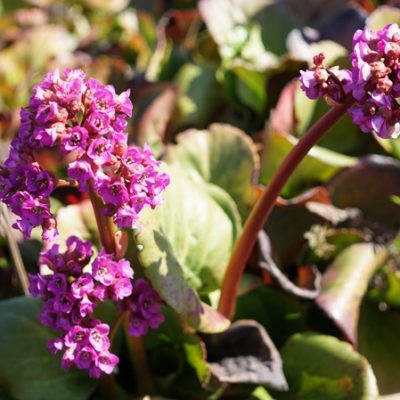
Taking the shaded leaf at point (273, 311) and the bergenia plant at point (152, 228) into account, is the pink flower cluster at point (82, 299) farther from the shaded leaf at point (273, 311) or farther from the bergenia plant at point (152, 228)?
the shaded leaf at point (273, 311)

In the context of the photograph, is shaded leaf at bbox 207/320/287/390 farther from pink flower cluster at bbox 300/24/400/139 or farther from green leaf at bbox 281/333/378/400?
pink flower cluster at bbox 300/24/400/139

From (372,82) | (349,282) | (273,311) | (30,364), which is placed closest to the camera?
(372,82)

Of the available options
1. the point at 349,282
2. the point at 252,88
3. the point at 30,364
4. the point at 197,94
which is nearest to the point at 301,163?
the point at 349,282

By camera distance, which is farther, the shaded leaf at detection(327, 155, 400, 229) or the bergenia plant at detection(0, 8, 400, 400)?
the shaded leaf at detection(327, 155, 400, 229)

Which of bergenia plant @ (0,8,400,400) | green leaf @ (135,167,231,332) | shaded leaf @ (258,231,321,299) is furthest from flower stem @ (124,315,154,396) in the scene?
shaded leaf @ (258,231,321,299)

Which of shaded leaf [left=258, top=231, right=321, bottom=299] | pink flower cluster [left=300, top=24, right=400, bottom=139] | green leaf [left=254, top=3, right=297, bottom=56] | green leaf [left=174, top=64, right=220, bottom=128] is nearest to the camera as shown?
pink flower cluster [left=300, top=24, right=400, bottom=139]

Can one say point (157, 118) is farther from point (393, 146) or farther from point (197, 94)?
point (393, 146)
